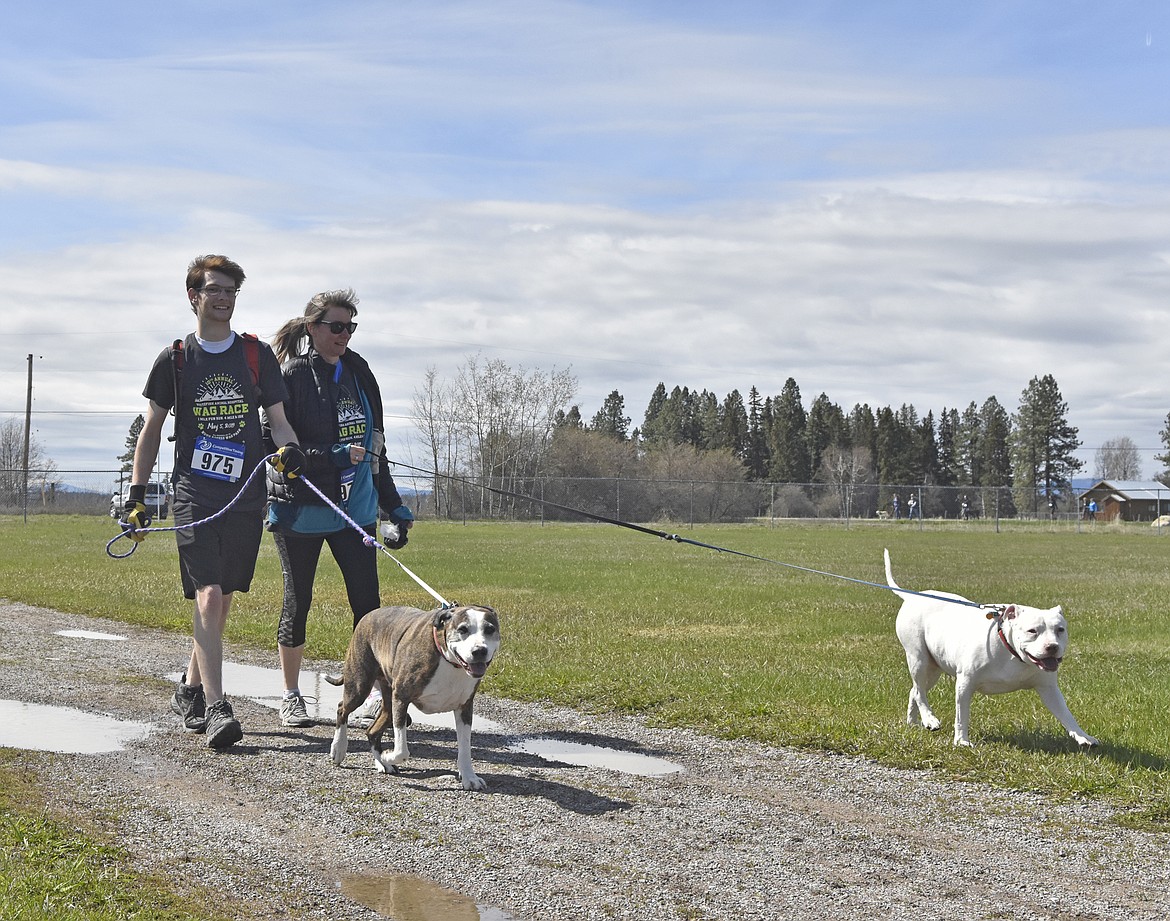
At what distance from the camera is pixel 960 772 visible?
260 inches

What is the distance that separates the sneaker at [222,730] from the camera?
670 centimetres

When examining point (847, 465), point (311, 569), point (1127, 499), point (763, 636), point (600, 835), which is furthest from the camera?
point (847, 465)

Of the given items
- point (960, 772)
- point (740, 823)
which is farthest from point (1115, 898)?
point (960, 772)

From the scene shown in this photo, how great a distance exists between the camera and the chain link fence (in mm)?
52000

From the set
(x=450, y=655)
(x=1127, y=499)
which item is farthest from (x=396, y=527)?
(x=1127, y=499)

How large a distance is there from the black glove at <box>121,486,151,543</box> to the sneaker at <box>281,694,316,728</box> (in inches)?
53.7

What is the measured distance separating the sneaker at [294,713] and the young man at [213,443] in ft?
1.70

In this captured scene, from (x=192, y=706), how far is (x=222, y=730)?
2.58ft

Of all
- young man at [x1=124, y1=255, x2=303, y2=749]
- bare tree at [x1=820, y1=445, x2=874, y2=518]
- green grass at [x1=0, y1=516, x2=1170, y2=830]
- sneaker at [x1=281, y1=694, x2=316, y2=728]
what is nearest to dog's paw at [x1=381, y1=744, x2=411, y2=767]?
young man at [x1=124, y1=255, x2=303, y2=749]

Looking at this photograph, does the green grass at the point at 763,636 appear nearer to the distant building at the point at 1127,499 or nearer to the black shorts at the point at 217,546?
the black shorts at the point at 217,546

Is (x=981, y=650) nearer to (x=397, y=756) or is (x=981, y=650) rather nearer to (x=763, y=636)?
(x=397, y=756)

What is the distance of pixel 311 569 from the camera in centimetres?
764

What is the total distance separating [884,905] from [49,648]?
900cm

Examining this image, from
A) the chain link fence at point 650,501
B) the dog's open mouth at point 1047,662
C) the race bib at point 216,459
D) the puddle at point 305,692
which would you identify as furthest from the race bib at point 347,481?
the chain link fence at point 650,501
